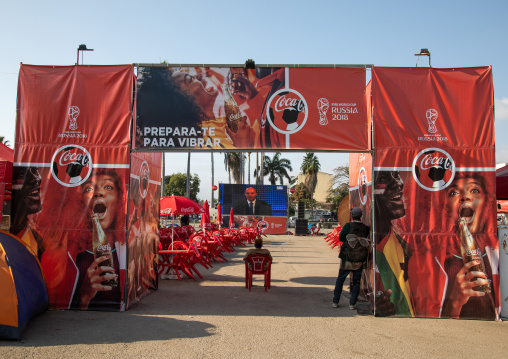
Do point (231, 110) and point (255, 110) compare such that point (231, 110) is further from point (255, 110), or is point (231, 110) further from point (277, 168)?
point (277, 168)

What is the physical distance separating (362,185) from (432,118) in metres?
1.84

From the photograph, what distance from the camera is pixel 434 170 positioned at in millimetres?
6887

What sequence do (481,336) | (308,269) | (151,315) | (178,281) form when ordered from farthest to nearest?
(308,269) < (178,281) < (151,315) < (481,336)

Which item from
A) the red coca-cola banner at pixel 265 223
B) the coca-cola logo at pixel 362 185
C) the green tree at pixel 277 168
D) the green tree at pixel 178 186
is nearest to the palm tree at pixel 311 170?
the green tree at pixel 277 168

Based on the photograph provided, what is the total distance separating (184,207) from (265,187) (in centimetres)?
1722

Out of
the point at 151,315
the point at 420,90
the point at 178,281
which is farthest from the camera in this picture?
the point at 178,281

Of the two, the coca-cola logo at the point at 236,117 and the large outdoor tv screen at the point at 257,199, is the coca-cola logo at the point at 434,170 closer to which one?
the coca-cola logo at the point at 236,117

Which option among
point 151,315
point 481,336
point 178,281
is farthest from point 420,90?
point 178,281

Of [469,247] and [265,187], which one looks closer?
[469,247]

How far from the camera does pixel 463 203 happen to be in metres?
6.84

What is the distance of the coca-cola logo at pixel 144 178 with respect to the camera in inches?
307

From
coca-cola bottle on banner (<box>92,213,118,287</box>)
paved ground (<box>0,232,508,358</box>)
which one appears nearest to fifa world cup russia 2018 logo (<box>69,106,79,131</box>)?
coca-cola bottle on banner (<box>92,213,118,287</box>)

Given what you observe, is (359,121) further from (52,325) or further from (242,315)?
(52,325)

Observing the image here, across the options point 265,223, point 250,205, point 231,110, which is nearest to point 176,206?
point 231,110
